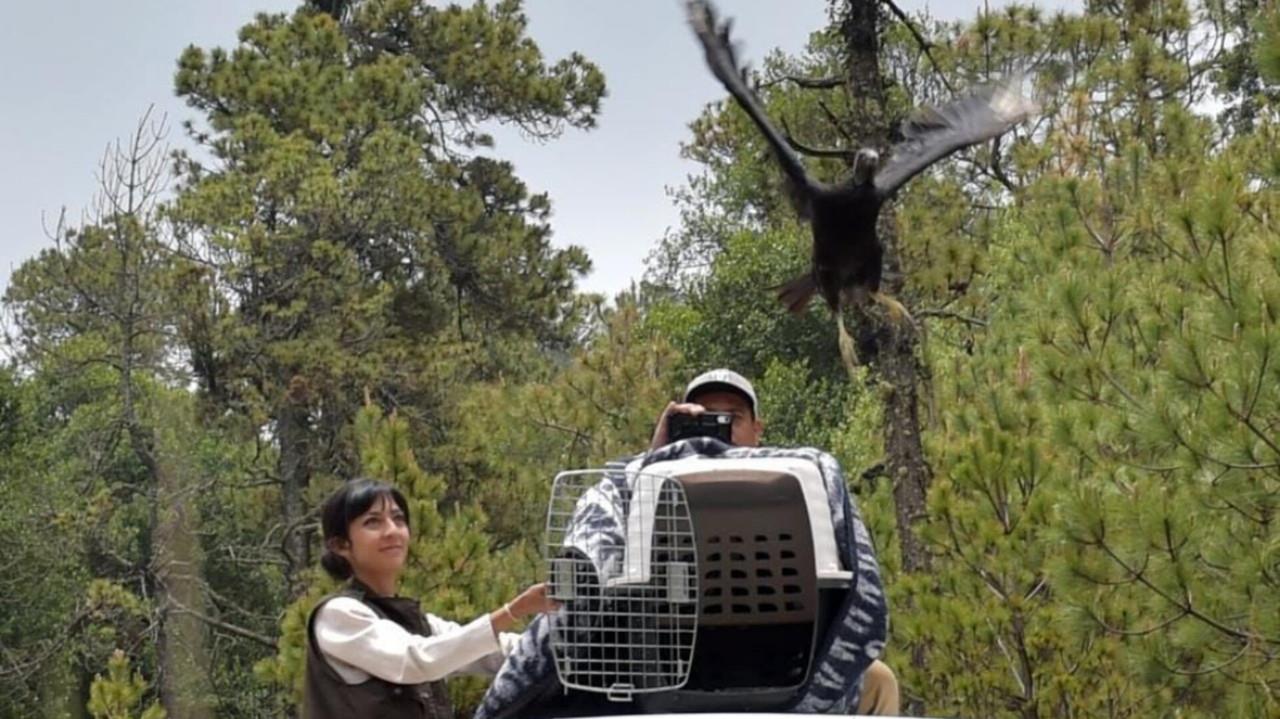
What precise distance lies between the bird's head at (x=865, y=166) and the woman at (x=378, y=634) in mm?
2183

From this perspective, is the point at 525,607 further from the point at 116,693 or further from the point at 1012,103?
the point at 116,693

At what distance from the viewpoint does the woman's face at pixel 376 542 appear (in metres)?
2.17

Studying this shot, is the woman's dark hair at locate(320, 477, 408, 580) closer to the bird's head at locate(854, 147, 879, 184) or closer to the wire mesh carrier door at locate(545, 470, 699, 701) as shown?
the wire mesh carrier door at locate(545, 470, 699, 701)

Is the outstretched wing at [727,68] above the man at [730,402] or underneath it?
above

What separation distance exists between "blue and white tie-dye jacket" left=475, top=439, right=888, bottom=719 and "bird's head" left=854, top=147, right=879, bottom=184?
2.20m

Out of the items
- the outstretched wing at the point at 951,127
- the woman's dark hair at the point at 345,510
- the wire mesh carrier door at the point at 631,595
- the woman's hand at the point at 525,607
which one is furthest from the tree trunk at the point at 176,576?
the wire mesh carrier door at the point at 631,595

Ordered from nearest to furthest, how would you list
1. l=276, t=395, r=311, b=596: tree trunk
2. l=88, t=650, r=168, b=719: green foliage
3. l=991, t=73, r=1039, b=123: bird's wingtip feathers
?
1. l=991, t=73, r=1039, b=123: bird's wingtip feathers
2. l=88, t=650, r=168, b=719: green foliage
3. l=276, t=395, r=311, b=596: tree trunk

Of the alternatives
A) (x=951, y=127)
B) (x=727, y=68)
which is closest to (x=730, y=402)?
(x=727, y=68)

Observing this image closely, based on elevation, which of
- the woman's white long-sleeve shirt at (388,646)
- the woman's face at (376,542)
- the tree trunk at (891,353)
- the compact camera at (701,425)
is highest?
the tree trunk at (891,353)

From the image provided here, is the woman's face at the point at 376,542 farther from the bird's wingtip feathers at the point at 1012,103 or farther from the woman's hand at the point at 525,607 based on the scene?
the bird's wingtip feathers at the point at 1012,103

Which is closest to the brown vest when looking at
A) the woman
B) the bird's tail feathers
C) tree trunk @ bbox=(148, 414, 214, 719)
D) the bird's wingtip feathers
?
the woman

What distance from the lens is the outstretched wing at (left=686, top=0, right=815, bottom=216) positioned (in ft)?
12.4

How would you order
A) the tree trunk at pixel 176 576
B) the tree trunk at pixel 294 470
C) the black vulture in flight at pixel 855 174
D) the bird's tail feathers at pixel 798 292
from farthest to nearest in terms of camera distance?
1. the tree trunk at pixel 294 470
2. the tree trunk at pixel 176 576
3. the bird's tail feathers at pixel 798 292
4. the black vulture in flight at pixel 855 174

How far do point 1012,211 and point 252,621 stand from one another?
6.12 meters
